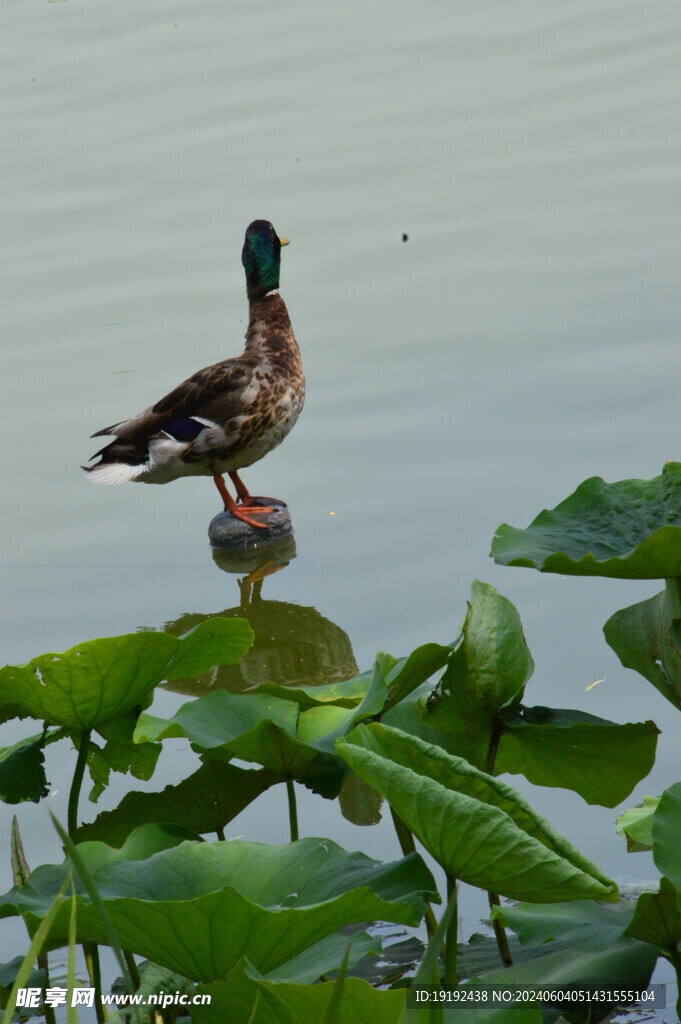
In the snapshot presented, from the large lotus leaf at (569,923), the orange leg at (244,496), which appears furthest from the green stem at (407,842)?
the orange leg at (244,496)

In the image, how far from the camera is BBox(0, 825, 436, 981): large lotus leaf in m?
1.42

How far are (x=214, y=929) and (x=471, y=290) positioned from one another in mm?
3889

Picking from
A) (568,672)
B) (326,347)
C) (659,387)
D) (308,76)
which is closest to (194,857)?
(568,672)

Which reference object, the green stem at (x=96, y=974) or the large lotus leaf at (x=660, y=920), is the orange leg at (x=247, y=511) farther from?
the large lotus leaf at (x=660, y=920)

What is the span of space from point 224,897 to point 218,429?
8.53ft

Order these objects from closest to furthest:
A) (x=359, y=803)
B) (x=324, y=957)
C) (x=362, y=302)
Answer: (x=324, y=957) < (x=359, y=803) < (x=362, y=302)

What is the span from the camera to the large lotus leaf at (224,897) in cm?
142

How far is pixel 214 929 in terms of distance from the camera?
1.43 meters

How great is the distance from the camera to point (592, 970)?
166cm

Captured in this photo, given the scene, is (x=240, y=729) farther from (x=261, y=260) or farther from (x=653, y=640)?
(x=261, y=260)

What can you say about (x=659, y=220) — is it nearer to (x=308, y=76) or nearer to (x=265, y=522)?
(x=265, y=522)

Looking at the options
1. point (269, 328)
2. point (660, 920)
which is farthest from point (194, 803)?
point (269, 328)

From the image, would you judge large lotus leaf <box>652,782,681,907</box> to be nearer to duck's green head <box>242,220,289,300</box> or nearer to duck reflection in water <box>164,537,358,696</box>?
duck reflection in water <box>164,537,358,696</box>

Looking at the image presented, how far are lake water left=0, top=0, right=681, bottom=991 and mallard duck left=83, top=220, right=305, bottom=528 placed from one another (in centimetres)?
17
